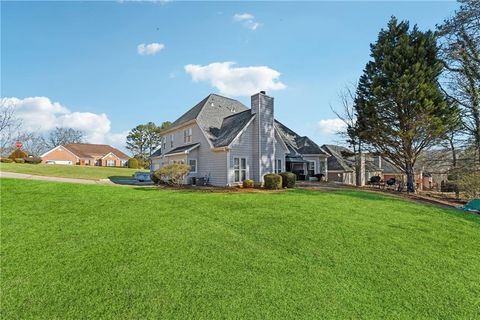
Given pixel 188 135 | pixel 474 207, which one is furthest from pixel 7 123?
pixel 474 207

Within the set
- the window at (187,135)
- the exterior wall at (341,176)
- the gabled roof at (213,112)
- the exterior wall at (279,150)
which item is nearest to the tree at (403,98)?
the exterior wall at (279,150)

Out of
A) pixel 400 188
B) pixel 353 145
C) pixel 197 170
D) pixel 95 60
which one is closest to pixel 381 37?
pixel 353 145

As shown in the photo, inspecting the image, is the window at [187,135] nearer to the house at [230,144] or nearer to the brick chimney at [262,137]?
the house at [230,144]

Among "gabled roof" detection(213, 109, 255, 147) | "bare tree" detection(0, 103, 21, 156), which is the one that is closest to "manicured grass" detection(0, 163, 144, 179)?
"bare tree" detection(0, 103, 21, 156)

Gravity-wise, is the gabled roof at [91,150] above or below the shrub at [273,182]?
above

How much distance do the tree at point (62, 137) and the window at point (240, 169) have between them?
6789cm

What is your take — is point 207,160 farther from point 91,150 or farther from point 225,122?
point 91,150

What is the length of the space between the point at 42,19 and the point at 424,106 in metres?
22.8

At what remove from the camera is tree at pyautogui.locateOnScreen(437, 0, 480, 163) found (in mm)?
16359

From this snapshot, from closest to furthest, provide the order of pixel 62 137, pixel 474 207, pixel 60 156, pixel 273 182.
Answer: pixel 474 207, pixel 273 182, pixel 60 156, pixel 62 137

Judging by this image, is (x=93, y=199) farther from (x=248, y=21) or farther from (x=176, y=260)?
(x=248, y=21)

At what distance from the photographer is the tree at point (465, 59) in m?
16.4

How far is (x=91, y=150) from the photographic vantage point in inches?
2341

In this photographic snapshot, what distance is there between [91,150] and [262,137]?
176ft
